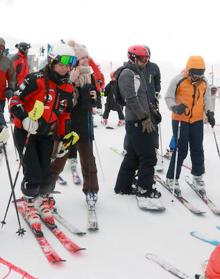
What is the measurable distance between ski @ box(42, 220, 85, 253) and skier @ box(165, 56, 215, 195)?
7.29ft

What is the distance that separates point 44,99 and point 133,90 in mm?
1343

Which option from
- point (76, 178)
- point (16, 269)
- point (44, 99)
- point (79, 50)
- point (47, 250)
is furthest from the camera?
point (76, 178)

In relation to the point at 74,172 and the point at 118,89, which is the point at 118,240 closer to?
the point at 118,89

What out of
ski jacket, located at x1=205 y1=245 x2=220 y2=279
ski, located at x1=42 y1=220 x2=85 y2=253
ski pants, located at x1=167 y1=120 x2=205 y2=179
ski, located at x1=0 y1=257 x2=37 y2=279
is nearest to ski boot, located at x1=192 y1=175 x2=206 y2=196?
ski pants, located at x1=167 y1=120 x2=205 y2=179

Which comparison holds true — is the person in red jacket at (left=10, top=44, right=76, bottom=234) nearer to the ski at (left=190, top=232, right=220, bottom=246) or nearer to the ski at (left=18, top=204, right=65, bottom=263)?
the ski at (left=18, top=204, right=65, bottom=263)

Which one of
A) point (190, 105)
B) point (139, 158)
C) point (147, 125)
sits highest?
point (190, 105)

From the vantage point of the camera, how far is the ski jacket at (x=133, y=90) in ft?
16.2

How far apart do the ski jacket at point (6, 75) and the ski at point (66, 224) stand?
2981 millimetres

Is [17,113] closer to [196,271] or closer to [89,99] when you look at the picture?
[89,99]

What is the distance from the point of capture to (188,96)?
5.50 m

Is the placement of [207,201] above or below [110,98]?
below

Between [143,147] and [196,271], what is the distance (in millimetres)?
1946

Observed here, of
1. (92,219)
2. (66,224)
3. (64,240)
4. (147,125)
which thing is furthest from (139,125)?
(64,240)

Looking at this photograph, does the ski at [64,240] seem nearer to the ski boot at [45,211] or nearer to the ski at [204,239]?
the ski boot at [45,211]
